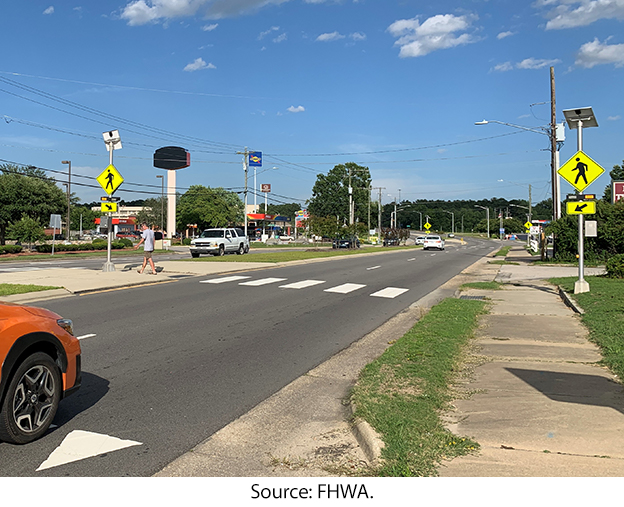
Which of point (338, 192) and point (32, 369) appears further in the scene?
point (338, 192)

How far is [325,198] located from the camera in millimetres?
133375

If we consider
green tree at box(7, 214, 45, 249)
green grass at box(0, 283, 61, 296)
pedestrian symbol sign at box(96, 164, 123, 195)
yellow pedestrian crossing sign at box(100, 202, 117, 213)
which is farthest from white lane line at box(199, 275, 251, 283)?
green tree at box(7, 214, 45, 249)

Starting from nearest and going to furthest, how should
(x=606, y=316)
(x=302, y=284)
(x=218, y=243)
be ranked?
(x=606, y=316)
(x=302, y=284)
(x=218, y=243)

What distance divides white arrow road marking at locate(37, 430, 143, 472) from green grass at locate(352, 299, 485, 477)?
2.08m

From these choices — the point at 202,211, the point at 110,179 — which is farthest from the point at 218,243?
the point at 202,211

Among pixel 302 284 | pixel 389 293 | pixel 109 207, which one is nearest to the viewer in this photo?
pixel 389 293

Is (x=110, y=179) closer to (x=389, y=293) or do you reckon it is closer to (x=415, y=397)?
(x=389, y=293)

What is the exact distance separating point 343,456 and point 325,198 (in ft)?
426

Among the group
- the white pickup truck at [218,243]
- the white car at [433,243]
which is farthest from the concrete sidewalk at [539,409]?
the white car at [433,243]

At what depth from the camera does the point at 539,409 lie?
5262 mm

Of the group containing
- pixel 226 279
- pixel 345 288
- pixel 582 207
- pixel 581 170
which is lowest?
pixel 345 288

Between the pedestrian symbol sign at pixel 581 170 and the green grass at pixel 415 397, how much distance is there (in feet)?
23.3

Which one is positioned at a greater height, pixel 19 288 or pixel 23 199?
pixel 23 199

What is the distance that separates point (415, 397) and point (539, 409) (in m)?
1.16
